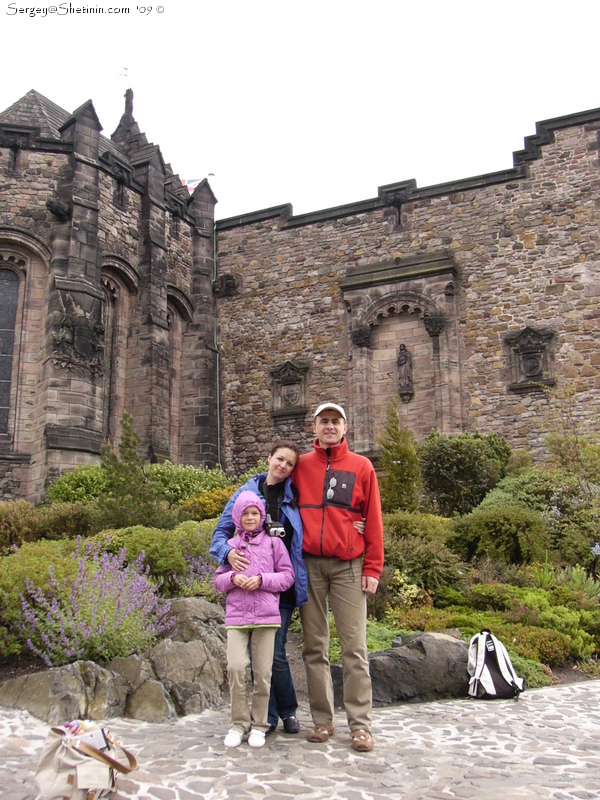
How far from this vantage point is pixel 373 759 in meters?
4.41

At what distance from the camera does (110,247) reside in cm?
1655

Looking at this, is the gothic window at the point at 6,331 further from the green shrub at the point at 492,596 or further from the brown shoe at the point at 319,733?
the brown shoe at the point at 319,733

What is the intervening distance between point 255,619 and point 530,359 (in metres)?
12.8

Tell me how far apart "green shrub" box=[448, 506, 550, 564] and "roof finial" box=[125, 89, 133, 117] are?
1717cm

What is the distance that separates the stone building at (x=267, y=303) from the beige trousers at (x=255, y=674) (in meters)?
10.2

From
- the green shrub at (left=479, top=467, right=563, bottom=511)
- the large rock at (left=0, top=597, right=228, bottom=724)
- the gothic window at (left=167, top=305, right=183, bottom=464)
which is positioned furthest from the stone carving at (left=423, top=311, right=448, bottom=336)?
the large rock at (left=0, top=597, right=228, bottom=724)

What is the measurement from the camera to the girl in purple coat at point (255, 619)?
4645mm

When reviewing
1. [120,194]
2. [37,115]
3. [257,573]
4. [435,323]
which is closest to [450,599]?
[257,573]

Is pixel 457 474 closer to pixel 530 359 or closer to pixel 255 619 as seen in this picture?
pixel 530 359

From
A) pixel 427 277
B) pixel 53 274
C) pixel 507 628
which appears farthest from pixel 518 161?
pixel 507 628

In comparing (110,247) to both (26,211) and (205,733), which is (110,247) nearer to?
(26,211)

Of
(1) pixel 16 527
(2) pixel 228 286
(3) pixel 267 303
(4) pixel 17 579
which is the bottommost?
(4) pixel 17 579

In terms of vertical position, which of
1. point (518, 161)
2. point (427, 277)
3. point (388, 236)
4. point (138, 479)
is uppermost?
point (518, 161)

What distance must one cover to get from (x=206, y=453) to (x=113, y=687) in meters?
12.9
